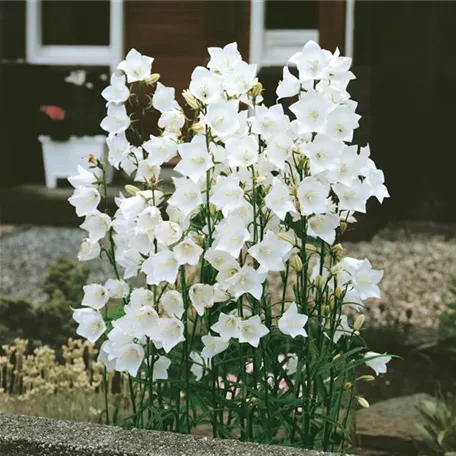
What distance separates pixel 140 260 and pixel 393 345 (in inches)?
115

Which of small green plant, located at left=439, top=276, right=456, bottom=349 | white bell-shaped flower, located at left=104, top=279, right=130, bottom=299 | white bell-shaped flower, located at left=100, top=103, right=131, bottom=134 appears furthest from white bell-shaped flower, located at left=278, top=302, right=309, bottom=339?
small green plant, located at left=439, top=276, right=456, bottom=349

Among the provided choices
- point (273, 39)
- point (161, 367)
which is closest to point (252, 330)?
point (161, 367)

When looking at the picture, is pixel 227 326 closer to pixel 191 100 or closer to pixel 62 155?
pixel 191 100

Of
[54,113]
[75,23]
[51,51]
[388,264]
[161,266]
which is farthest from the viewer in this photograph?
[75,23]

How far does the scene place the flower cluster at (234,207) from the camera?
2.34 metres

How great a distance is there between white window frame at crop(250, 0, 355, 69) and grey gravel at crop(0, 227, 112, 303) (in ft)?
6.59

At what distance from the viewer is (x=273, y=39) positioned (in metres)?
8.92

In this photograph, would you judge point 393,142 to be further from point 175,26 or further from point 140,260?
point 140,260

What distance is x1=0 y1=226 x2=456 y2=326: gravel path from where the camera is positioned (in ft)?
22.2

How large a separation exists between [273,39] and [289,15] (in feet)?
0.95

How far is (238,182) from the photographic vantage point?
92.7 inches

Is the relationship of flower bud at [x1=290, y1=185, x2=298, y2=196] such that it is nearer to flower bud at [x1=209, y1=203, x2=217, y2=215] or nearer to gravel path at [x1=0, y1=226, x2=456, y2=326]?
flower bud at [x1=209, y1=203, x2=217, y2=215]

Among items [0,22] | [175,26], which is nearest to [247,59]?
[175,26]

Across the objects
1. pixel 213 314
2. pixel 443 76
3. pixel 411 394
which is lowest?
pixel 411 394
